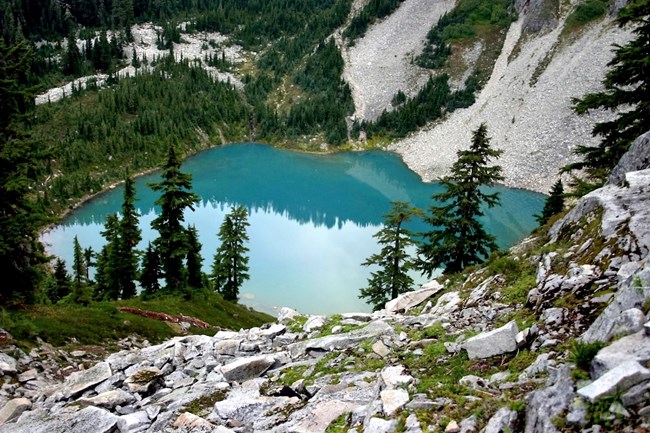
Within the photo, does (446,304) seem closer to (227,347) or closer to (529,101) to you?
(227,347)

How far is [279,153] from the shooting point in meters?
121

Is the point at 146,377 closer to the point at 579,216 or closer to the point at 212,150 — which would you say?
the point at 579,216

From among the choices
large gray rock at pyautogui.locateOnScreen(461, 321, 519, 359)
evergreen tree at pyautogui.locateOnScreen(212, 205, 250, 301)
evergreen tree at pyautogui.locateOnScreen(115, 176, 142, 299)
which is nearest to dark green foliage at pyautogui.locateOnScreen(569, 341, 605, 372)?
large gray rock at pyautogui.locateOnScreen(461, 321, 519, 359)

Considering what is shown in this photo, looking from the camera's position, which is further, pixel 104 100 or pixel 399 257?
pixel 104 100

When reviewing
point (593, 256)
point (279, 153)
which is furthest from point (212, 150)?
point (593, 256)

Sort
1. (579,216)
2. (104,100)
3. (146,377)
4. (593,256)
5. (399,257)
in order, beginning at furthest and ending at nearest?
(104,100) → (399,257) → (146,377) → (579,216) → (593,256)

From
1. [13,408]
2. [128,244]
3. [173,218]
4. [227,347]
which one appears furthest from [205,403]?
[128,244]

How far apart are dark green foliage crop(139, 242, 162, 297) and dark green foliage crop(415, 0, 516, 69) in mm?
108863

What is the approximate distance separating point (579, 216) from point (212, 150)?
373 feet

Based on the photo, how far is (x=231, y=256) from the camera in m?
51.0

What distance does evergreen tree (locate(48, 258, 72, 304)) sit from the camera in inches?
2275

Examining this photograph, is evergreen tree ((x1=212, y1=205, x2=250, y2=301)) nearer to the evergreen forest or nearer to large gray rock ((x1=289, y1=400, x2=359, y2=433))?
the evergreen forest

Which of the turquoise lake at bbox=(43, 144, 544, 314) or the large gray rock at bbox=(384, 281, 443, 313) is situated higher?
the large gray rock at bbox=(384, 281, 443, 313)

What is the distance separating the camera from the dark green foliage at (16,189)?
74.3 feet
